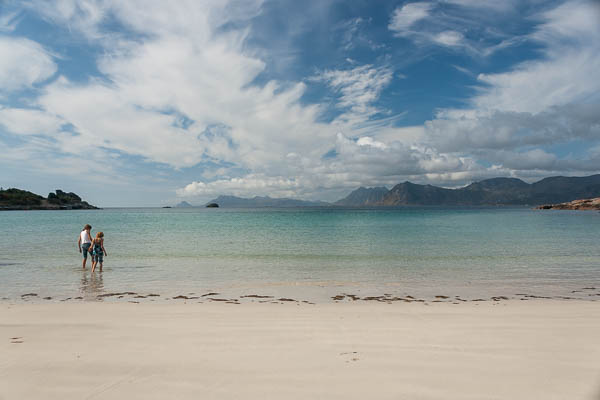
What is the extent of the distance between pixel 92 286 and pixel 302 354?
12.9 meters

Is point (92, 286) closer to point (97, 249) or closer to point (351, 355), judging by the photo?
point (97, 249)

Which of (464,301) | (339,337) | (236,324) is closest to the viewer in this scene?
(339,337)

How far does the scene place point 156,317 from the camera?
927 centimetres

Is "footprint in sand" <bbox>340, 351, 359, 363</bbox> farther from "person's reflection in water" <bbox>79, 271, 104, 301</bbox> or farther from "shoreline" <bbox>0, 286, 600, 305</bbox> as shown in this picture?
"person's reflection in water" <bbox>79, 271, 104, 301</bbox>

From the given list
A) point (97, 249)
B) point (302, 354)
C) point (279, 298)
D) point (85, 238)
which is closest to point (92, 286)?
point (97, 249)

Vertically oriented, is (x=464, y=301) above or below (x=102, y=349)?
below

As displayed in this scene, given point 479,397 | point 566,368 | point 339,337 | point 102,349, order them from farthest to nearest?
1. point 339,337
2. point 102,349
3. point 566,368
4. point 479,397

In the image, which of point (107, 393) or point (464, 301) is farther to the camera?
point (464, 301)

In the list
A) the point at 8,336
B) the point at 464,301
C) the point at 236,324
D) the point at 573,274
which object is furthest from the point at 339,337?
the point at 573,274

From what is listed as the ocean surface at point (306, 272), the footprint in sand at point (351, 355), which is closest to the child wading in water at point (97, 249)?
the ocean surface at point (306, 272)

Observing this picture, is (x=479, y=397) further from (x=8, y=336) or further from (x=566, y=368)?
(x=8, y=336)

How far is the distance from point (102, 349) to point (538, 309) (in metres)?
12.6

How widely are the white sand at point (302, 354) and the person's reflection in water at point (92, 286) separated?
2824 mm

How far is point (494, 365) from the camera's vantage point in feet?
18.4
